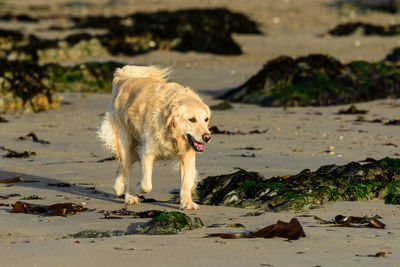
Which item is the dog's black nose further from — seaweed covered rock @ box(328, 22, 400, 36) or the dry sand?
seaweed covered rock @ box(328, 22, 400, 36)

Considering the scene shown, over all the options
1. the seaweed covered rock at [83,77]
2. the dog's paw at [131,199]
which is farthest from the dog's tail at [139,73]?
the seaweed covered rock at [83,77]

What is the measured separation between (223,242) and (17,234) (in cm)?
173

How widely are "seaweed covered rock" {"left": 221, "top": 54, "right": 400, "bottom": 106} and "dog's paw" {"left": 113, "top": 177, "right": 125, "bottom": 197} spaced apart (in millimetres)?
8057

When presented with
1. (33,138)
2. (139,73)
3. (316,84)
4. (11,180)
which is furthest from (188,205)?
(316,84)

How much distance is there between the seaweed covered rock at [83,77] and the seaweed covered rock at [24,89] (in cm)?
172

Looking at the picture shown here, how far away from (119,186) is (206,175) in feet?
3.80

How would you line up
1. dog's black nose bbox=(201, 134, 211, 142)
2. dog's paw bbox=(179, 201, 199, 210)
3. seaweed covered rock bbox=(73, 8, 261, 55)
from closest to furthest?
dog's black nose bbox=(201, 134, 211, 142), dog's paw bbox=(179, 201, 199, 210), seaweed covered rock bbox=(73, 8, 261, 55)

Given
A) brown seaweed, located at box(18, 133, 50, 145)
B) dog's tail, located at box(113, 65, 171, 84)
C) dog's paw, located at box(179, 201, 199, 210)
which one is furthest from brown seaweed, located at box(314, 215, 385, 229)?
brown seaweed, located at box(18, 133, 50, 145)

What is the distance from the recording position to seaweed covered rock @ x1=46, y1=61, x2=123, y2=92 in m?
20.3

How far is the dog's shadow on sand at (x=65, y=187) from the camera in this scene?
353 inches

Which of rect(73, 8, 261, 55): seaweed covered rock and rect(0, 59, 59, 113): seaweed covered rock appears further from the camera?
rect(73, 8, 261, 55): seaweed covered rock

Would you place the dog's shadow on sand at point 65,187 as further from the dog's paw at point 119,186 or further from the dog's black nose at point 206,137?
the dog's black nose at point 206,137

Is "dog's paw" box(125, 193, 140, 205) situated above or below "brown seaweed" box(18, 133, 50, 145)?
above


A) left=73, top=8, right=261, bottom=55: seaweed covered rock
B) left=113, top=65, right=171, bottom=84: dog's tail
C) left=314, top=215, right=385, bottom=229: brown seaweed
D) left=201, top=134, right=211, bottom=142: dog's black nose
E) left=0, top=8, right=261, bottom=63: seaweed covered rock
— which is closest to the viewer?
left=314, top=215, right=385, bottom=229: brown seaweed
